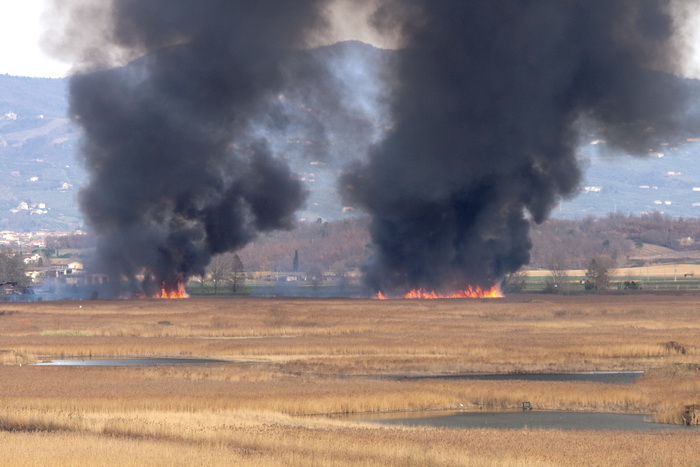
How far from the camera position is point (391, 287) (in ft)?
490

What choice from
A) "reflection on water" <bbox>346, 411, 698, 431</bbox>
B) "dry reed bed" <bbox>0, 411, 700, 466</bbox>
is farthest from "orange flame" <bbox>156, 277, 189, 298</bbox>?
"dry reed bed" <bbox>0, 411, 700, 466</bbox>

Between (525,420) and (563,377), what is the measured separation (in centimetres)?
1497

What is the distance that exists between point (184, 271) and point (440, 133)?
39.8 metres

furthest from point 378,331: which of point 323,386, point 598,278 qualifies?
point 598,278

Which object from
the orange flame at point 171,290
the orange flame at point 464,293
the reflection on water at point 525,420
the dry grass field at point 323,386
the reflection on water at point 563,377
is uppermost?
the orange flame at point 171,290

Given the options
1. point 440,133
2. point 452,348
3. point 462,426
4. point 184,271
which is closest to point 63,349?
point 452,348

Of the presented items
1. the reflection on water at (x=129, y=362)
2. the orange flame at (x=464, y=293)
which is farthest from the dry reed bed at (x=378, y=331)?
the orange flame at (x=464, y=293)

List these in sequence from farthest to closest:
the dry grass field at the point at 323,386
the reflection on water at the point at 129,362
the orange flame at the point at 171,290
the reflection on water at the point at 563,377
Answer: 1. the orange flame at the point at 171,290
2. the reflection on water at the point at 129,362
3. the reflection on water at the point at 563,377
4. the dry grass field at the point at 323,386

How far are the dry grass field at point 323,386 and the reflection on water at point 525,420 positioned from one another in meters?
1.16

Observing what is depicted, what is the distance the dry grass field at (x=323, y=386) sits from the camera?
3172cm

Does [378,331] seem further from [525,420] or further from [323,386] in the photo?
[525,420]

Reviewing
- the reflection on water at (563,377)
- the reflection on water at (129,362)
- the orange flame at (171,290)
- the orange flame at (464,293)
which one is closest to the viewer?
the reflection on water at (563,377)

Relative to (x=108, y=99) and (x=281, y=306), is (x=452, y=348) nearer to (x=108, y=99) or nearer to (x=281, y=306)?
(x=281, y=306)

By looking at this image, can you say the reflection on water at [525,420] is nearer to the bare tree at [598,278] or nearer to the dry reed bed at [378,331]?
the dry reed bed at [378,331]
